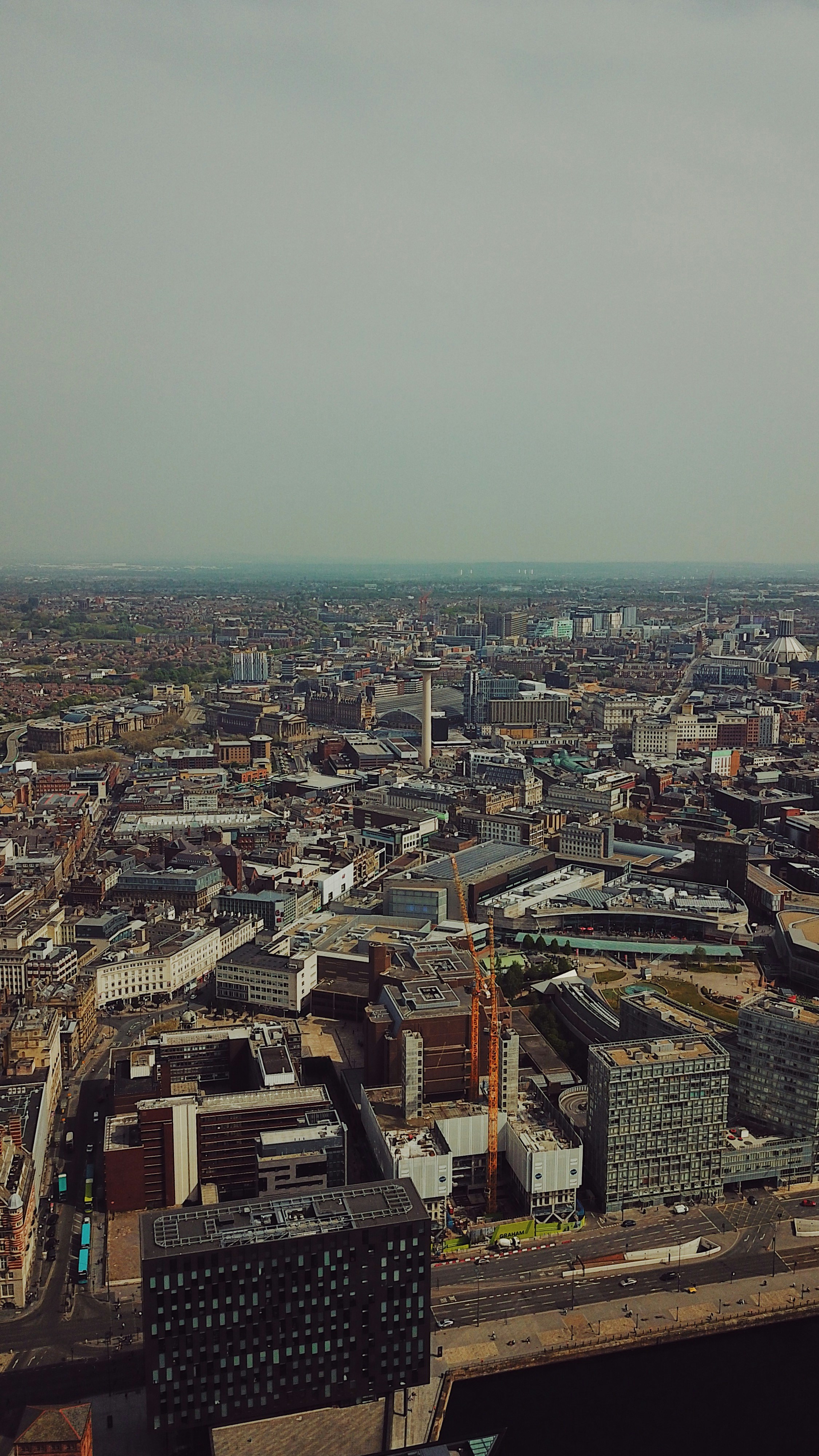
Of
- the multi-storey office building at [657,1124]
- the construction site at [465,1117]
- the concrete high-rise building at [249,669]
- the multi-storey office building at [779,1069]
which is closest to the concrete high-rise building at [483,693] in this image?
the concrete high-rise building at [249,669]

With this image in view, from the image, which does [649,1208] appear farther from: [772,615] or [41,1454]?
[772,615]

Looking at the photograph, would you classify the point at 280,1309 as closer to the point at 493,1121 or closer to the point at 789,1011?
the point at 493,1121

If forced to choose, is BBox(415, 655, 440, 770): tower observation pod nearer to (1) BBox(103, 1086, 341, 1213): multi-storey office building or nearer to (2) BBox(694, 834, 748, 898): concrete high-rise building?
(2) BBox(694, 834, 748, 898): concrete high-rise building

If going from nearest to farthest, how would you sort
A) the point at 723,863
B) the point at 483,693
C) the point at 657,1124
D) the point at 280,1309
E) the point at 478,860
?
the point at 280,1309 → the point at 657,1124 → the point at 723,863 → the point at 478,860 → the point at 483,693

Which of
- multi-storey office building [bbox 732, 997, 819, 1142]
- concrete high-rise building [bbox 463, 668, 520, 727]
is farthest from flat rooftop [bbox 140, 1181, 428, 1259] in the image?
concrete high-rise building [bbox 463, 668, 520, 727]

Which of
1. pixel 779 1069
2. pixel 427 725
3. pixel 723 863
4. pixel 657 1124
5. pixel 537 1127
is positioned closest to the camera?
pixel 657 1124

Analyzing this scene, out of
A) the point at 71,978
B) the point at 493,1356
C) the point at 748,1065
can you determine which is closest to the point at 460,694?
Answer: the point at 71,978

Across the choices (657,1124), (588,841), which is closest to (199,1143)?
(657,1124)
